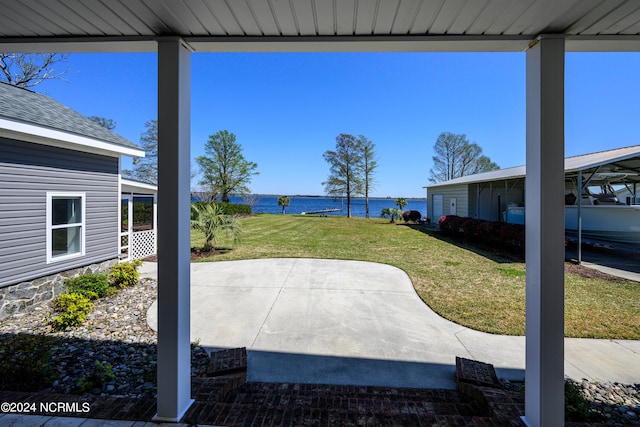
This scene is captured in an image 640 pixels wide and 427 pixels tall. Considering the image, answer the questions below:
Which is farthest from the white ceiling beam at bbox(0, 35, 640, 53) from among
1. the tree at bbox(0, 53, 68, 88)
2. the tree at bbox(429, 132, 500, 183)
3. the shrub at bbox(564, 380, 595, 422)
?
the tree at bbox(429, 132, 500, 183)

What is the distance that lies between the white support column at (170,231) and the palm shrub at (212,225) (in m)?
7.95

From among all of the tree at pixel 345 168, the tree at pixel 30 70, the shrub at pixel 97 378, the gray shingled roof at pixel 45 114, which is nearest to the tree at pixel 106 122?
the tree at pixel 30 70

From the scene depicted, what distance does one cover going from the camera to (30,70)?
1187 centimetres

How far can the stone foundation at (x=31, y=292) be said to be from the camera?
14.8ft

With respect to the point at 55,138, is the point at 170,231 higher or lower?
lower

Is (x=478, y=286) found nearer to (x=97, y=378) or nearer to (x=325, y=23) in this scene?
(x=325, y=23)

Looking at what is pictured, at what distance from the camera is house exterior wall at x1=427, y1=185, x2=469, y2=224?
48.4ft

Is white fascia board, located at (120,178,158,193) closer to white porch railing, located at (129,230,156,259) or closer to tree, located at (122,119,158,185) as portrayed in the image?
white porch railing, located at (129,230,156,259)

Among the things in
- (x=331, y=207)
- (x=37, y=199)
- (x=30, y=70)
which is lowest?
(x=37, y=199)

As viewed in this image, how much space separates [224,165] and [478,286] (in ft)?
86.3

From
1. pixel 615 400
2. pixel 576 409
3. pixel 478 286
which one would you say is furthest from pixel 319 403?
pixel 478 286

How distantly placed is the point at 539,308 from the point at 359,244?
31.7 ft

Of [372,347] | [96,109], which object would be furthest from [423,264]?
[96,109]

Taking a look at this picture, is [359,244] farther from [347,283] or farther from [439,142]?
[439,142]
